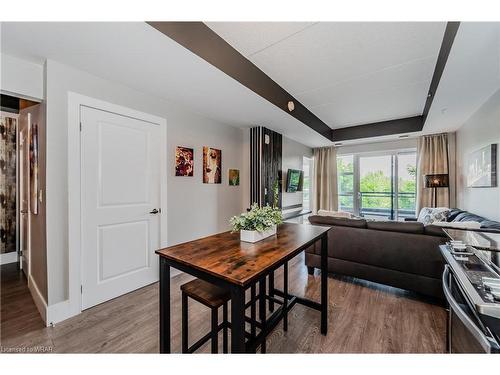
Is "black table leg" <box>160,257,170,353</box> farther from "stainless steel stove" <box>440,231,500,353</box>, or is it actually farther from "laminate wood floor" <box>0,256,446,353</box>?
"stainless steel stove" <box>440,231,500,353</box>

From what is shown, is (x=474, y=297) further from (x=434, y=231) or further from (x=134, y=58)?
(x=134, y=58)

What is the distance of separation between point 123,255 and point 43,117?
5.01ft

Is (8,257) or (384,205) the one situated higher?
(384,205)

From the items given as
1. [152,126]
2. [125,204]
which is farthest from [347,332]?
[152,126]

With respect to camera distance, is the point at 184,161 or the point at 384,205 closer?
the point at 184,161

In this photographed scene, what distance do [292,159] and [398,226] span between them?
117 inches

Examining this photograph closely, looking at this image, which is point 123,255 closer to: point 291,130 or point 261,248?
point 261,248

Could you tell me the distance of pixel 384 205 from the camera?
209 inches

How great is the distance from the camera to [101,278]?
2189 mm

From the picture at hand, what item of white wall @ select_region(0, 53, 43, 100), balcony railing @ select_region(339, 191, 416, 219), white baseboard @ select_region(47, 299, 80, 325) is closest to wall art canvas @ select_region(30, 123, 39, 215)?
white wall @ select_region(0, 53, 43, 100)

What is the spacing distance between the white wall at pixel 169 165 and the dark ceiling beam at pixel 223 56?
1120mm

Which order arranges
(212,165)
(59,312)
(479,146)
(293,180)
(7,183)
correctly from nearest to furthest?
(59,312) → (479,146) → (7,183) → (212,165) → (293,180)

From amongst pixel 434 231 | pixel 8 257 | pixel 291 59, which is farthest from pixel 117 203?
pixel 434 231

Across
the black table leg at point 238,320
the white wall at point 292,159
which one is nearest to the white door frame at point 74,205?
the black table leg at point 238,320
